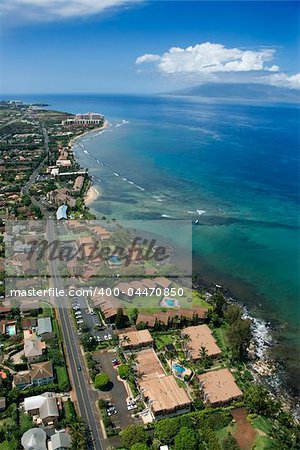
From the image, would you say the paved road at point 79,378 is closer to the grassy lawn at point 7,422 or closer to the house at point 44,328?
the house at point 44,328

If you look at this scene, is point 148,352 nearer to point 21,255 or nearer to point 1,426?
point 1,426

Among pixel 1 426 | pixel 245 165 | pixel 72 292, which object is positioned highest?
pixel 245 165

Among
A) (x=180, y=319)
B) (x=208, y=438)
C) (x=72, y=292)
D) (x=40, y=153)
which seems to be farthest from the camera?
(x=40, y=153)

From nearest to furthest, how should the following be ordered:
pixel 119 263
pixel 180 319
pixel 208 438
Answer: pixel 208 438
pixel 180 319
pixel 119 263

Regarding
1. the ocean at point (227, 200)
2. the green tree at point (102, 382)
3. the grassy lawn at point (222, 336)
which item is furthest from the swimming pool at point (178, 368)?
the ocean at point (227, 200)

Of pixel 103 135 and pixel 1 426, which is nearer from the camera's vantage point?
pixel 1 426

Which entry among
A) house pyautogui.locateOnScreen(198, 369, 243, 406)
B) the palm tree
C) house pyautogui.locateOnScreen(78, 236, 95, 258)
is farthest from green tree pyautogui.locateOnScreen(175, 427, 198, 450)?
house pyautogui.locateOnScreen(78, 236, 95, 258)

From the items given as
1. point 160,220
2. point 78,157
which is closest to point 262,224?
point 160,220
